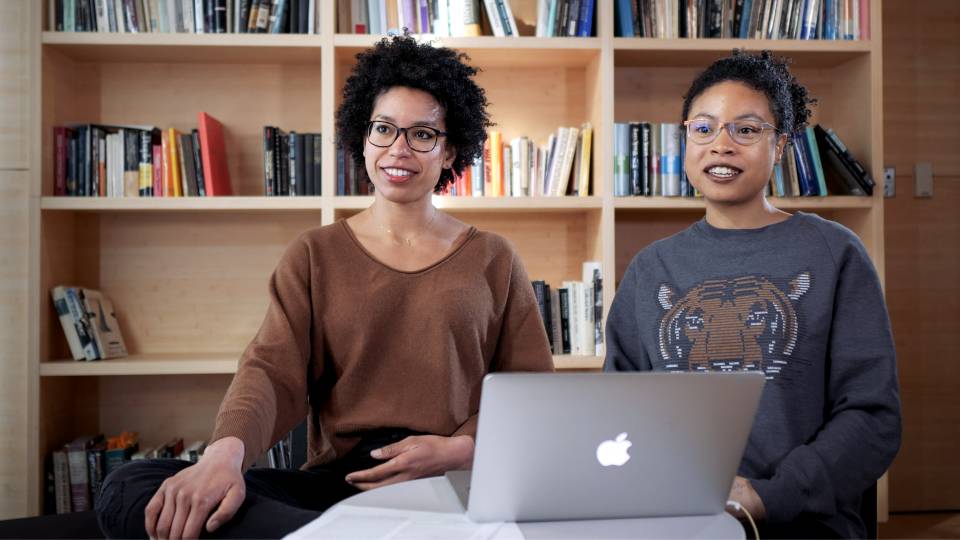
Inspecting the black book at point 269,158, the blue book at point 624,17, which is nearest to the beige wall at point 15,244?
the black book at point 269,158

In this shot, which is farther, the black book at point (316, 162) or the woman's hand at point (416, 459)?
the black book at point (316, 162)

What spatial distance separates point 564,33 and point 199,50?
1151 mm

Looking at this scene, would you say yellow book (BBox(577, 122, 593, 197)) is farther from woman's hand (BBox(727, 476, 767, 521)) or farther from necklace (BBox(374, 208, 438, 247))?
woman's hand (BBox(727, 476, 767, 521))

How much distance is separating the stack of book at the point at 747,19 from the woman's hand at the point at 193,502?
1.99 metres

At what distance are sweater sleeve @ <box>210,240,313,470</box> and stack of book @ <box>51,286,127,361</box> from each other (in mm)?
1284

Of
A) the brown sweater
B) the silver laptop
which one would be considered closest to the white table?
the silver laptop

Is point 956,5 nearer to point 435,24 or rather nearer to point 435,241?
point 435,24

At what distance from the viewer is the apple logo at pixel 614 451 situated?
0.89m

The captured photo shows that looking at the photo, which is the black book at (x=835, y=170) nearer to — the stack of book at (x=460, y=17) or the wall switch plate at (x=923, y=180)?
the wall switch plate at (x=923, y=180)

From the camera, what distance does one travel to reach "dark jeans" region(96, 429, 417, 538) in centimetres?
104

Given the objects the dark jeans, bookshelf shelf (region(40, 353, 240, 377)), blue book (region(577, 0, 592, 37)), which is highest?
blue book (region(577, 0, 592, 37))

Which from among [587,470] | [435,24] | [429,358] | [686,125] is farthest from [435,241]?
[435,24]

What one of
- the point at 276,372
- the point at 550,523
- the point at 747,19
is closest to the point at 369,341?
the point at 276,372

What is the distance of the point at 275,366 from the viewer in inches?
57.6
